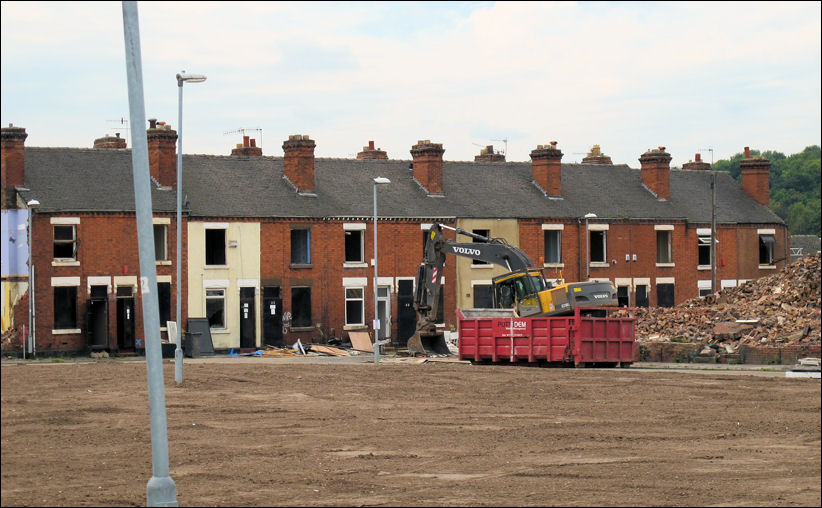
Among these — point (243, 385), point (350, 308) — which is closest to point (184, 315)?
point (350, 308)

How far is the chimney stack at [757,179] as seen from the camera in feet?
214

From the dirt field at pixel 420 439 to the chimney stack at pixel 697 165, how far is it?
35510 millimetres

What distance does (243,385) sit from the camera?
32.7 m

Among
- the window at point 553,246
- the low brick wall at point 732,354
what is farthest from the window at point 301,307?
the low brick wall at point 732,354

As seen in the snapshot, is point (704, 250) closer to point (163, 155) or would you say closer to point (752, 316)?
point (752, 316)

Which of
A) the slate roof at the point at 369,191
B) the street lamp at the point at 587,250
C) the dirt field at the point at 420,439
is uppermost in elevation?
the slate roof at the point at 369,191

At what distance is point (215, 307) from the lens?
49.0m

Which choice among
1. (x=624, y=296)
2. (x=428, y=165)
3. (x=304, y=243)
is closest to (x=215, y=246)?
(x=304, y=243)

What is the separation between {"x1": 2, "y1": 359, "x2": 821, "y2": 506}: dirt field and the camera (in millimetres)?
16109

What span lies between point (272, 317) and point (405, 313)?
6.21 m

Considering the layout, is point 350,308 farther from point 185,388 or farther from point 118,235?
point 185,388

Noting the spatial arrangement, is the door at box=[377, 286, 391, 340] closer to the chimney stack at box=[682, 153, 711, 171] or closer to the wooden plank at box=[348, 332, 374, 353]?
the wooden plank at box=[348, 332, 374, 353]

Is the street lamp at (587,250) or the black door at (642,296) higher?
the street lamp at (587,250)

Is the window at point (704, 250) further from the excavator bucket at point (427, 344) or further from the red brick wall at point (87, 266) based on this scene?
the red brick wall at point (87, 266)
